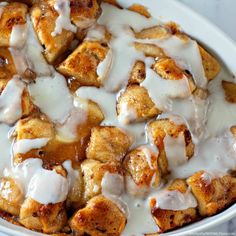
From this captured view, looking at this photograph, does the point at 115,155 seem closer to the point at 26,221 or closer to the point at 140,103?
the point at 140,103

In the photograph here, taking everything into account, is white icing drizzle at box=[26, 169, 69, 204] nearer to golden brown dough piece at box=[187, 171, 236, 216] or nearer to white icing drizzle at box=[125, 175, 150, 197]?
white icing drizzle at box=[125, 175, 150, 197]

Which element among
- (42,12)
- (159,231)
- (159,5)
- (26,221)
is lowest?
(26,221)

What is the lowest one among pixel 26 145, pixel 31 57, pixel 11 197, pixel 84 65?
pixel 11 197

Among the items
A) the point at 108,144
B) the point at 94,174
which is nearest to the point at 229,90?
the point at 108,144

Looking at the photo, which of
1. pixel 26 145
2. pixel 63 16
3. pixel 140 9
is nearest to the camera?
pixel 26 145

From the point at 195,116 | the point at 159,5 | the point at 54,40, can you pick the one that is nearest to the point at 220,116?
the point at 195,116

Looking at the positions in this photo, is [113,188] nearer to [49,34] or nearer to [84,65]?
[84,65]

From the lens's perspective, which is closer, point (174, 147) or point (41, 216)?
point (41, 216)
